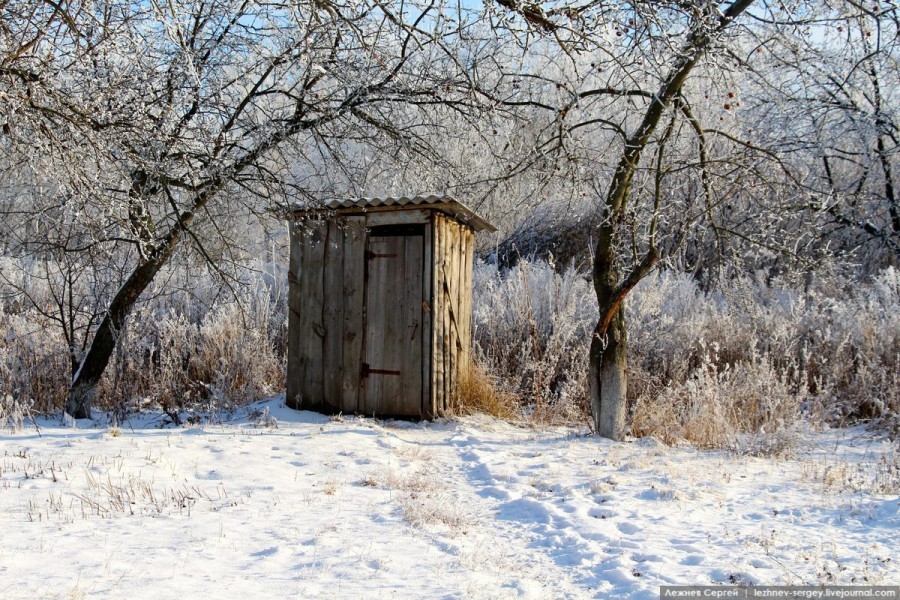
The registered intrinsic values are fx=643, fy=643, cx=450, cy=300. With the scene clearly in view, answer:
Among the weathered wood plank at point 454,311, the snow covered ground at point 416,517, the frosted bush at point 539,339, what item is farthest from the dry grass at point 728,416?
the weathered wood plank at point 454,311

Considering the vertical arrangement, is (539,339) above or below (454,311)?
below

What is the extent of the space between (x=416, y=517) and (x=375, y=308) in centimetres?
355

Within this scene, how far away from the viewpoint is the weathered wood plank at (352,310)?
678 cm

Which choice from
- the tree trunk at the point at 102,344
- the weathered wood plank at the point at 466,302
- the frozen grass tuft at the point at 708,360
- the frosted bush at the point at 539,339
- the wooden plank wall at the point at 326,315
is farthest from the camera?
the frosted bush at the point at 539,339

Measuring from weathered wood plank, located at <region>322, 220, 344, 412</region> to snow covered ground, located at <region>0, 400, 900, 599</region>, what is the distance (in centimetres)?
124

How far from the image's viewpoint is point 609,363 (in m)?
5.85

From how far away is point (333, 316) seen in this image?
693cm

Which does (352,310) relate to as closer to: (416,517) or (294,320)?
(294,320)

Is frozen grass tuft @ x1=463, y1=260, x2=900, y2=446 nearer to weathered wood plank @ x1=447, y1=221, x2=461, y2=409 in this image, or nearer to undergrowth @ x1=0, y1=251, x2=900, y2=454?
undergrowth @ x1=0, y1=251, x2=900, y2=454

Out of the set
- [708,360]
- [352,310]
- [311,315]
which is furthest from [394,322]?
[708,360]

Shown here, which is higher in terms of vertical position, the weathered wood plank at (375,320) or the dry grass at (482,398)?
the weathered wood plank at (375,320)

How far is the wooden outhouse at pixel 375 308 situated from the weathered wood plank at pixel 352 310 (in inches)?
0.4

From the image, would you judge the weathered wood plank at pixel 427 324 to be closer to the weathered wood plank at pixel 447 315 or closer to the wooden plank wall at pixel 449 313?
the wooden plank wall at pixel 449 313

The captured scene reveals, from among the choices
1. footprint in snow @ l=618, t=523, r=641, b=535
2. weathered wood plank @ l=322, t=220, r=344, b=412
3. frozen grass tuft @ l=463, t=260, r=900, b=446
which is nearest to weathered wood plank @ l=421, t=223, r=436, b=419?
frozen grass tuft @ l=463, t=260, r=900, b=446
